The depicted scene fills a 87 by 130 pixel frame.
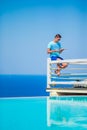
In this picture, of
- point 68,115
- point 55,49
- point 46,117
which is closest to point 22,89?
point 55,49

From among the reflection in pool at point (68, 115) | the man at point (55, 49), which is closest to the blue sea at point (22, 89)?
the man at point (55, 49)

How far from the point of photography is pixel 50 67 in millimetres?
8398

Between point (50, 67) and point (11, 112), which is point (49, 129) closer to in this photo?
point (11, 112)

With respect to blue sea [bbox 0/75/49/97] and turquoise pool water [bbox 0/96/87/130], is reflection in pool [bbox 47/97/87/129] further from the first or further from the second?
blue sea [bbox 0/75/49/97]

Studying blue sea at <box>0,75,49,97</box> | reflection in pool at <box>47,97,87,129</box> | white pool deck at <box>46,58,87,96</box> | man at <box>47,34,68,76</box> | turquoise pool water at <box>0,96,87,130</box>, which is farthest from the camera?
blue sea at <box>0,75,49,97</box>

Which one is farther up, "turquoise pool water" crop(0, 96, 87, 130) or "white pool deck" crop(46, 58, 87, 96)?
"white pool deck" crop(46, 58, 87, 96)

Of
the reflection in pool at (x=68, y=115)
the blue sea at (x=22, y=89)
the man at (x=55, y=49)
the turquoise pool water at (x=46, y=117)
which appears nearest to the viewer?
the turquoise pool water at (x=46, y=117)

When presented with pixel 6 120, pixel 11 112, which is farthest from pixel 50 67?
pixel 6 120

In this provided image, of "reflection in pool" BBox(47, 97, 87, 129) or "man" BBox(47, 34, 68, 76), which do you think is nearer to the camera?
"reflection in pool" BBox(47, 97, 87, 129)

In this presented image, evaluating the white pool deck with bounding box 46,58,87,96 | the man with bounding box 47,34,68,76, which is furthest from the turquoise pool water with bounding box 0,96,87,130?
the man with bounding box 47,34,68,76

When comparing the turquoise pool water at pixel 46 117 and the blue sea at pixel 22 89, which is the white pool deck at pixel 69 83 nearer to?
the turquoise pool water at pixel 46 117

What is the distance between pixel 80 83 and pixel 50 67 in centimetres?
91

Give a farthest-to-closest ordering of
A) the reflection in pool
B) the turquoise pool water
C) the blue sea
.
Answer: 1. the blue sea
2. the reflection in pool
3. the turquoise pool water

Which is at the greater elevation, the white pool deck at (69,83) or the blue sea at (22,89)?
the blue sea at (22,89)
